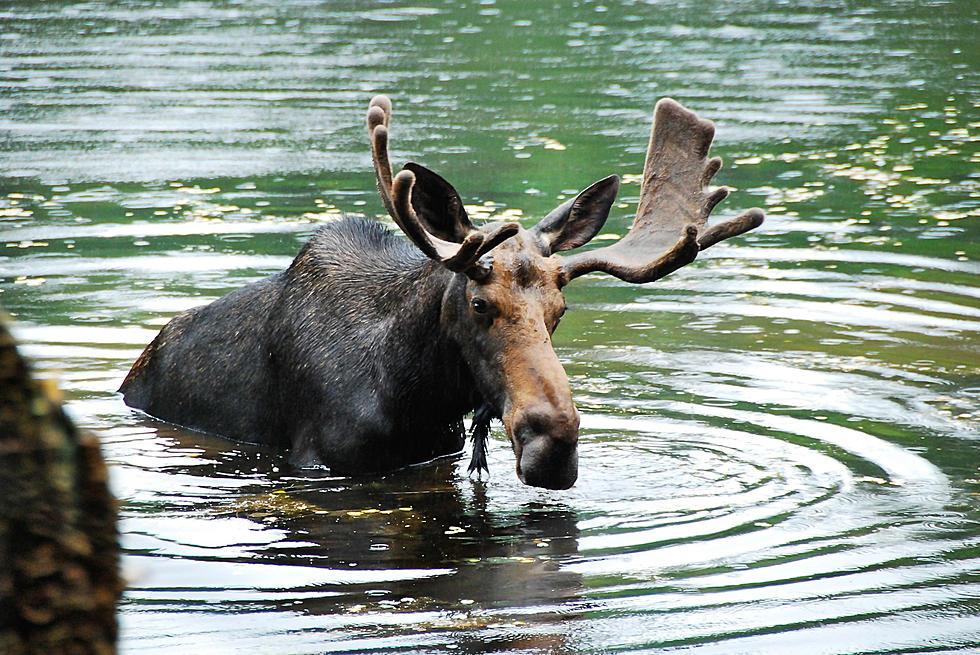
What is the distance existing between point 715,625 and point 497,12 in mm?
19011

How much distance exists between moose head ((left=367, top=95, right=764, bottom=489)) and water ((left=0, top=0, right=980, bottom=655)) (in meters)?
0.60

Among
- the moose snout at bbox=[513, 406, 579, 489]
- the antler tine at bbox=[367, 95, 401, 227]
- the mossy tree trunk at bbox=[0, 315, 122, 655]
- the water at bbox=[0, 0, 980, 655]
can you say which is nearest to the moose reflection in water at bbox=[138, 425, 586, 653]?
the water at bbox=[0, 0, 980, 655]

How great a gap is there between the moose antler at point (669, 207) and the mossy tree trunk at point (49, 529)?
4496mm

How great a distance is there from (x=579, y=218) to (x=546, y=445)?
1353mm

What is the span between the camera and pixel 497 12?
23312 mm

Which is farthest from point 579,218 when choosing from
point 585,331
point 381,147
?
point 585,331

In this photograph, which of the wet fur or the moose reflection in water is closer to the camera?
the moose reflection in water

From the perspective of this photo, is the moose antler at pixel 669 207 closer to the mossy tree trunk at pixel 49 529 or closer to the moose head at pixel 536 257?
the moose head at pixel 536 257

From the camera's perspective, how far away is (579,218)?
6648 millimetres

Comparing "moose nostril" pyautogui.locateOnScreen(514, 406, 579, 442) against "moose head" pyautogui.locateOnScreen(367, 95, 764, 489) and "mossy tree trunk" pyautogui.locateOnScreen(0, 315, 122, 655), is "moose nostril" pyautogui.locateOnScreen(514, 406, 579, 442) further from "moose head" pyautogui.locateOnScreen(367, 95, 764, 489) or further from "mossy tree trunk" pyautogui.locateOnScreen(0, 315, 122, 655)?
"mossy tree trunk" pyautogui.locateOnScreen(0, 315, 122, 655)

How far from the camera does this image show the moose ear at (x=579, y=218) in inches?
258

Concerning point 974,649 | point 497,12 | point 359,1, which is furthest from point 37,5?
point 974,649

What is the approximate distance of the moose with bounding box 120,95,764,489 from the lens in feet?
19.6

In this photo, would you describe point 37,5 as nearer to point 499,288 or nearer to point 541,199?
point 541,199
